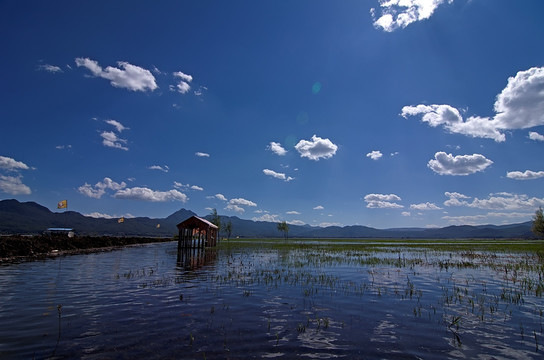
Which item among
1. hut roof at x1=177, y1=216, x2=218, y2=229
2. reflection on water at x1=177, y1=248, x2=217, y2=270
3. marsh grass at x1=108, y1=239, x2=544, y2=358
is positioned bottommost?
reflection on water at x1=177, y1=248, x2=217, y2=270

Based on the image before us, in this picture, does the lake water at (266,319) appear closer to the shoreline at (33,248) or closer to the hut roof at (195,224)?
the shoreline at (33,248)

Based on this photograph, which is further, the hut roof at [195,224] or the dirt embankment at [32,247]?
the hut roof at [195,224]

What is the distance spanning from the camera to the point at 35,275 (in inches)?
760

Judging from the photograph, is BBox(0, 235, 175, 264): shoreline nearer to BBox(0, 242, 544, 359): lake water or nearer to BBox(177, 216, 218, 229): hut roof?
BBox(177, 216, 218, 229): hut roof

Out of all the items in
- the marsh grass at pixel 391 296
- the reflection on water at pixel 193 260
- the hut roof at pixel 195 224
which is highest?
the hut roof at pixel 195 224

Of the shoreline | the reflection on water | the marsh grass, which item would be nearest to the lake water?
the marsh grass

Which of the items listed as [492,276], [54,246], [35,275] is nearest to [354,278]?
[492,276]

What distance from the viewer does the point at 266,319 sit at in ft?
33.8

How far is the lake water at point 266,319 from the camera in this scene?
758cm

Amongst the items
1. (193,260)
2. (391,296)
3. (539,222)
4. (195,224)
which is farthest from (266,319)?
(539,222)

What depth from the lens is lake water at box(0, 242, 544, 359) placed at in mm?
7578

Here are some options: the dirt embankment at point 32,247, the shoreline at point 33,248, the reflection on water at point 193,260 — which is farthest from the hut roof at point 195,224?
the dirt embankment at point 32,247

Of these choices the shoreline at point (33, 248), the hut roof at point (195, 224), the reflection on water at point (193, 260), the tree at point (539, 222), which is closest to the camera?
the reflection on water at point (193, 260)

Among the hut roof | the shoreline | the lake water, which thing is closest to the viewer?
the lake water
